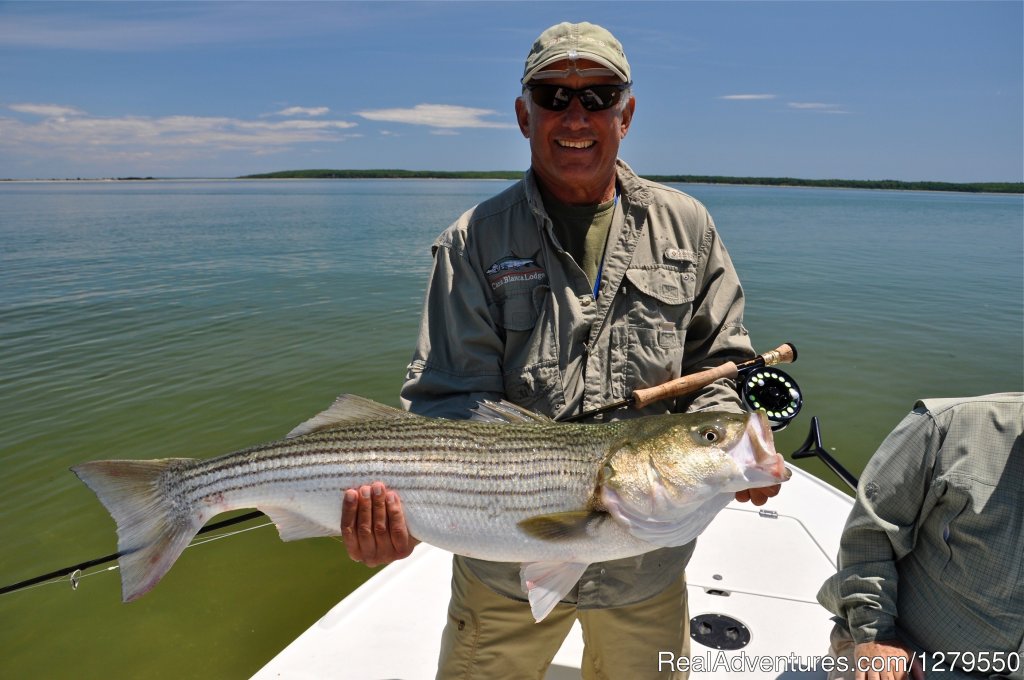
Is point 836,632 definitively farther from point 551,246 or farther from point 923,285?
point 923,285

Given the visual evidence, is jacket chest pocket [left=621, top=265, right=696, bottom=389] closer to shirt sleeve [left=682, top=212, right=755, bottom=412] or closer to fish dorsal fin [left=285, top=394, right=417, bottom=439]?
shirt sleeve [left=682, top=212, right=755, bottom=412]

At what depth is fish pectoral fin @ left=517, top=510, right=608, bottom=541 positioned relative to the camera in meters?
2.70

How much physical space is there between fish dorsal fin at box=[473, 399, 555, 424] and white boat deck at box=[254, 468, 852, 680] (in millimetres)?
1974

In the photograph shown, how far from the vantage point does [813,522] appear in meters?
5.37

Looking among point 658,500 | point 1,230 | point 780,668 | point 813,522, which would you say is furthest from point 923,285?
point 1,230

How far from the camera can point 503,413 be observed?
116 inches

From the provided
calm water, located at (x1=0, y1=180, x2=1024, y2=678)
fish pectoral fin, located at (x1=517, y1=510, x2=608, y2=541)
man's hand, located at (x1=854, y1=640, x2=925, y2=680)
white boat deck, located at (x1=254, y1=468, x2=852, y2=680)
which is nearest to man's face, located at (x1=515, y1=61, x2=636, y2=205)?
fish pectoral fin, located at (x1=517, y1=510, x2=608, y2=541)

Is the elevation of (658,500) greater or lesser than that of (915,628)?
greater

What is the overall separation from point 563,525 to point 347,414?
1186mm

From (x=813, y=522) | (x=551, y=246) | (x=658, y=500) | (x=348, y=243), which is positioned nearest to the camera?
(x=658, y=500)

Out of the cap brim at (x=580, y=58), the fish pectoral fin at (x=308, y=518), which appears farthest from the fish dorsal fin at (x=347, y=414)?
the cap brim at (x=580, y=58)

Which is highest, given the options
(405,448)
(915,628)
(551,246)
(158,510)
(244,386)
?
(551,246)

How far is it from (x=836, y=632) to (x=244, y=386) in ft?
35.1

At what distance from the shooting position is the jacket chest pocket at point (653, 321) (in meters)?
3.15
